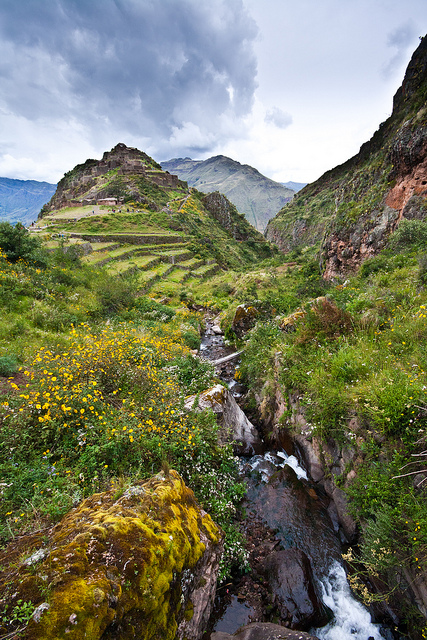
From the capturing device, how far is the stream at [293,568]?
4125 mm

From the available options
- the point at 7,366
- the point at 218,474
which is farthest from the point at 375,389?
the point at 7,366

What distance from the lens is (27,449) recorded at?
4.19m

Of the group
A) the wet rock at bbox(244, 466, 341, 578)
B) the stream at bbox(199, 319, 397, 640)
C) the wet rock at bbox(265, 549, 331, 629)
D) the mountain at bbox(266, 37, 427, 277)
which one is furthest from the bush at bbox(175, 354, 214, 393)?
the mountain at bbox(266, 37, 427, 277)

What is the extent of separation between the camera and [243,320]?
15.6 meters

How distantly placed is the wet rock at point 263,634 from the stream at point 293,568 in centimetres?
32

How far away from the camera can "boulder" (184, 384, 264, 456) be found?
706 cm

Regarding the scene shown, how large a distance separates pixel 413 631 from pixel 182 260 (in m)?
34.3

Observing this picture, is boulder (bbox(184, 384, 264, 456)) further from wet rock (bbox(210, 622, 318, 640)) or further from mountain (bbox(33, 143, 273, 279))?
mountain (bbox(33, 143, 273, 279))

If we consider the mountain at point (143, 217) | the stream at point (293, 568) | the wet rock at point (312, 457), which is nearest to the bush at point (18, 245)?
the mountain at point (143, 217)

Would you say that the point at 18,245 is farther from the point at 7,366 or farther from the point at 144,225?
the point at 144,225

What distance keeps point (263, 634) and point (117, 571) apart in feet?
8.74

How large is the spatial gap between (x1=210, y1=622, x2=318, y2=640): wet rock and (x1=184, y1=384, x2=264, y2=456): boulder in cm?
328

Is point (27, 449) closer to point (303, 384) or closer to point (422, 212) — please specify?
point (303, 384)

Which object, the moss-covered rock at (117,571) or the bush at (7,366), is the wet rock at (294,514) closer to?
the moss-covered rock at (117,571)
